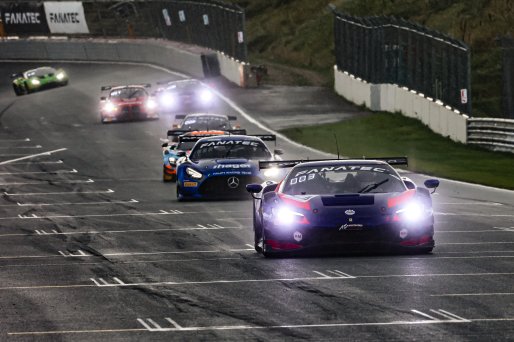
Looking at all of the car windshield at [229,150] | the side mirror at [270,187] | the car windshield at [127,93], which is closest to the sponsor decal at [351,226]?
the side mirror at [270,187]

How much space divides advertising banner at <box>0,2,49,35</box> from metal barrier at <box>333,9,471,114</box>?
28.7 m

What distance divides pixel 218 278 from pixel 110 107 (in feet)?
132

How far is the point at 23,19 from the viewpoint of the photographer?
89.9 m

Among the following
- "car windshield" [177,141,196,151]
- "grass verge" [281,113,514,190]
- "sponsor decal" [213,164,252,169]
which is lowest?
"grass verge" [281,113,514,190]

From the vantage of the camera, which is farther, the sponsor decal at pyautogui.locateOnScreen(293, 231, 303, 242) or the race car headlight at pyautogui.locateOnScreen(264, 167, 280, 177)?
the race car headlight at pyautogui.locateOnScreen(264, 167, 280, 177)

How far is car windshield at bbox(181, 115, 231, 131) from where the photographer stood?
133 ft

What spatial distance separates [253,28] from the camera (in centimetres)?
9638

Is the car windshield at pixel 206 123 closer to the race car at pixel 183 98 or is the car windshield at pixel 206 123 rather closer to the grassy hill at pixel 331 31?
the grassy hill at pixel 331 31

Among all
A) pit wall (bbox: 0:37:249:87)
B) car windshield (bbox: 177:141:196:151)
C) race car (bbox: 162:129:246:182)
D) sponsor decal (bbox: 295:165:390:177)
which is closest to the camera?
sponsor decal (bbox: 295:165:390:177)

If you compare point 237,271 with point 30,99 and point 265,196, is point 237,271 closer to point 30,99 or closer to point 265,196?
point 265,196

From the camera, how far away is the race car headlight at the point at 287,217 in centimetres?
→ 1725

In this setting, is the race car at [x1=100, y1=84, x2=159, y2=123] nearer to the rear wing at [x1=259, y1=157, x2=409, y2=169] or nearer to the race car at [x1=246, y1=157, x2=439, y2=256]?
the rear wing at [x1=259, y1=157, x2=409, y2=169]

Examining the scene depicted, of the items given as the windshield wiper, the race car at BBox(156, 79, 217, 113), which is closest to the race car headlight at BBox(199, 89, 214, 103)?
the race car at BBox(156, 79, 217, 113)

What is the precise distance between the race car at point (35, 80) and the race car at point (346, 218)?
171 feet
